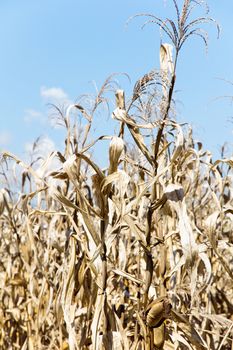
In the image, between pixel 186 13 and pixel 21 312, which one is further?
pixel 21 312

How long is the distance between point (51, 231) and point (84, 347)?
0.40 m

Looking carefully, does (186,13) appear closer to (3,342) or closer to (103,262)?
(103,262)

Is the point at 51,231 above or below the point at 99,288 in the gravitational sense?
above

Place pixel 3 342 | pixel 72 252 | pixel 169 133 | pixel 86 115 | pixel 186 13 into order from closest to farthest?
1. pixel 186 13
2. pixel 72 252
3. pixel 86 115
4. pixel 169 133
5. pixel 3 342

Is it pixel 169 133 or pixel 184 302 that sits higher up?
pixel 169 133

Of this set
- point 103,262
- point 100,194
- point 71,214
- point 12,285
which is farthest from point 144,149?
point 12,285

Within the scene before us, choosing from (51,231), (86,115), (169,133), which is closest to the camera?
(86,115)

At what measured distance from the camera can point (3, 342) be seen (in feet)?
9.41

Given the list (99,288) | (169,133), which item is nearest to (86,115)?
(169,133)

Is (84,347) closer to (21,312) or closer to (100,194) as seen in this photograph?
(100,194)

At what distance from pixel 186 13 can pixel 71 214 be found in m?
0.69

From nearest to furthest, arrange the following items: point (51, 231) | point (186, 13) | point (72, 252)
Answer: point (186, 13)
point (72, 252)
point (51, 231)

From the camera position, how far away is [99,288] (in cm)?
156

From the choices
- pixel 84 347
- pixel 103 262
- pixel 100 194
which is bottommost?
pixel 84 347
